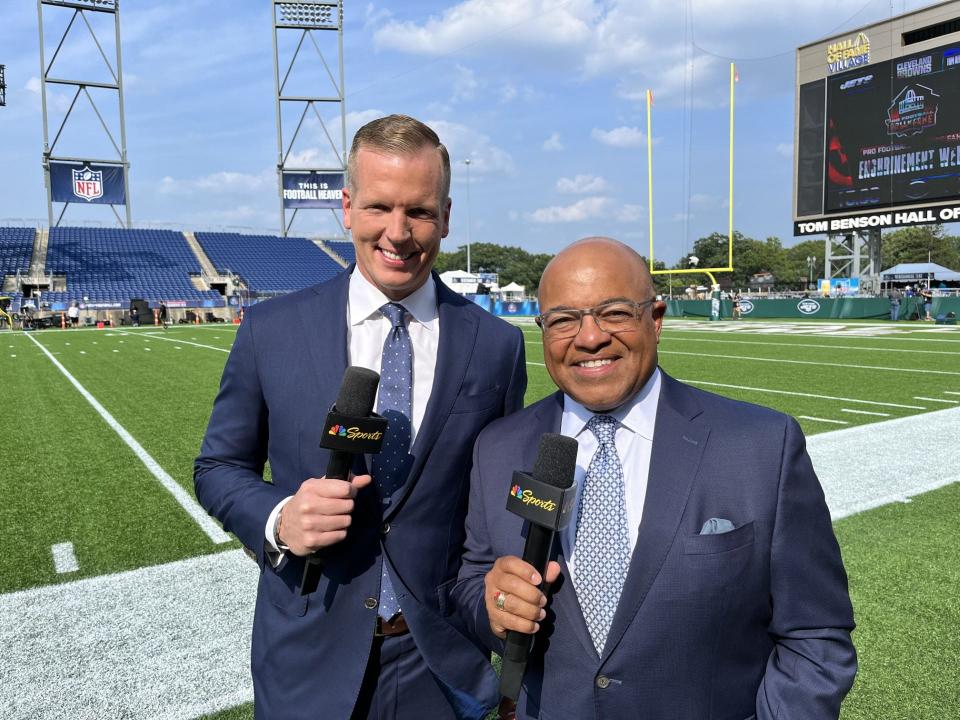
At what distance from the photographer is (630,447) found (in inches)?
62.5

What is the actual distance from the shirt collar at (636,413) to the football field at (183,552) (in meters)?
2.04

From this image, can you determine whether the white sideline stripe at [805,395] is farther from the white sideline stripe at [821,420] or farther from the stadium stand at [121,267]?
the stadium stand at [121,267]

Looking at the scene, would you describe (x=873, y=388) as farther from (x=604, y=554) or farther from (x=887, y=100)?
(x=887, y=100)

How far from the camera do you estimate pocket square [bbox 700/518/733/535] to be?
1.43m

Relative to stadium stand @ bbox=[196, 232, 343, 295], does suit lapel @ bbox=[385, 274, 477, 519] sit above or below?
below

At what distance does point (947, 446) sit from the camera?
22.4 ft

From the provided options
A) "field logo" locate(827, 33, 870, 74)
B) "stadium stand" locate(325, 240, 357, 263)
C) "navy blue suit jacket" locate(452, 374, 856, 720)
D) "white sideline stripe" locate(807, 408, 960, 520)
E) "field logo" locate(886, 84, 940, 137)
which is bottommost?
"white sideline stripe" locate(807, 408, 960, 520)

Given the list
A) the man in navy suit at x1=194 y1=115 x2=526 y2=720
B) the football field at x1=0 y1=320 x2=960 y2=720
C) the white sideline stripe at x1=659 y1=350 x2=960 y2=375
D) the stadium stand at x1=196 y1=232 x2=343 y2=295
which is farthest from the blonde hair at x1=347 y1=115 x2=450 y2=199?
the stadium stand at x1=196 y1=232 x2=343 y2=295

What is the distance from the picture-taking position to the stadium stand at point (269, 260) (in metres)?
47.3

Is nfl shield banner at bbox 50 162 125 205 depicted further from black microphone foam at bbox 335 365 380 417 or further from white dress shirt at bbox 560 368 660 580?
white dress shirt at bbox 560 368 660 580

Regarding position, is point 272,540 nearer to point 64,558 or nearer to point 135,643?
point 135,643

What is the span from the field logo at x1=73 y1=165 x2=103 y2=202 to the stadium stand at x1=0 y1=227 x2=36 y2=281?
4494 mm

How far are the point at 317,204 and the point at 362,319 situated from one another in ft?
174

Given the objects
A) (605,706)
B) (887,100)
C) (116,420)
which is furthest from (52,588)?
(887,100)
